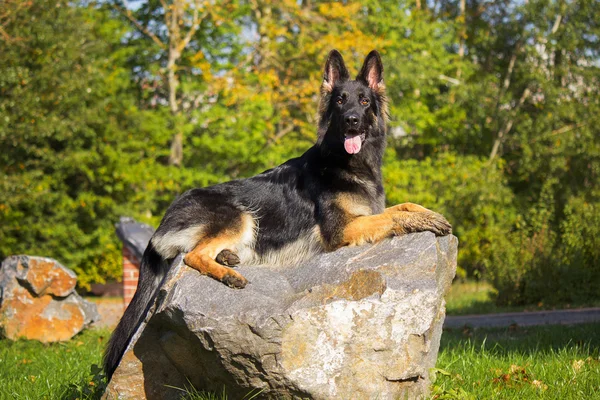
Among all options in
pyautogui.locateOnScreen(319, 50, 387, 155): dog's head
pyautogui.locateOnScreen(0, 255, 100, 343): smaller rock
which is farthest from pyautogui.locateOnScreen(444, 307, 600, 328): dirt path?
pyautogui.locateOnScreen(0, 255, 100, 343): smaller rock

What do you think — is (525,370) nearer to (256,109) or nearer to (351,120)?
(351,120)

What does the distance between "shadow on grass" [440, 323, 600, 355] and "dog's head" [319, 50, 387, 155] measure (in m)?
2.26

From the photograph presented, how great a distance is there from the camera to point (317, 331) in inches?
160

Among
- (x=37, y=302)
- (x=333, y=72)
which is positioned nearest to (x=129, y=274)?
(x=37, y=302)

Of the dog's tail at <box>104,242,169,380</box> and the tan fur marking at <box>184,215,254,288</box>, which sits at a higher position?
the tan fur marking at <box>184,215,254,288</box>

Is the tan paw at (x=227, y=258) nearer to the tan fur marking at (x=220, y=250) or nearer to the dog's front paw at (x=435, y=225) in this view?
the tan fur marking at (x=220, y=250)

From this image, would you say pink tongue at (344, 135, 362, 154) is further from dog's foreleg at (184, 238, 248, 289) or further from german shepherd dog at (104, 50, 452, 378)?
dog's foreleg at (184, 238, 248, 289)

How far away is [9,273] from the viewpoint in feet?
29.1

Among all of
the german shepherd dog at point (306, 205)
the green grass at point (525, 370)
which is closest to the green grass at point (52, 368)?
the german shepherd dog at point (306, 205)

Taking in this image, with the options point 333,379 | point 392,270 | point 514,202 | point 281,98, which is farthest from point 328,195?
point 514,202

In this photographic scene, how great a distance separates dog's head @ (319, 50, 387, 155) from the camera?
5.44 metres

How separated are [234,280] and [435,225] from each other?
1550 mm

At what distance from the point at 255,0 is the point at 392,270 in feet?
55.9

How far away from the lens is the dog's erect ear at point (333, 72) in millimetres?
5605
